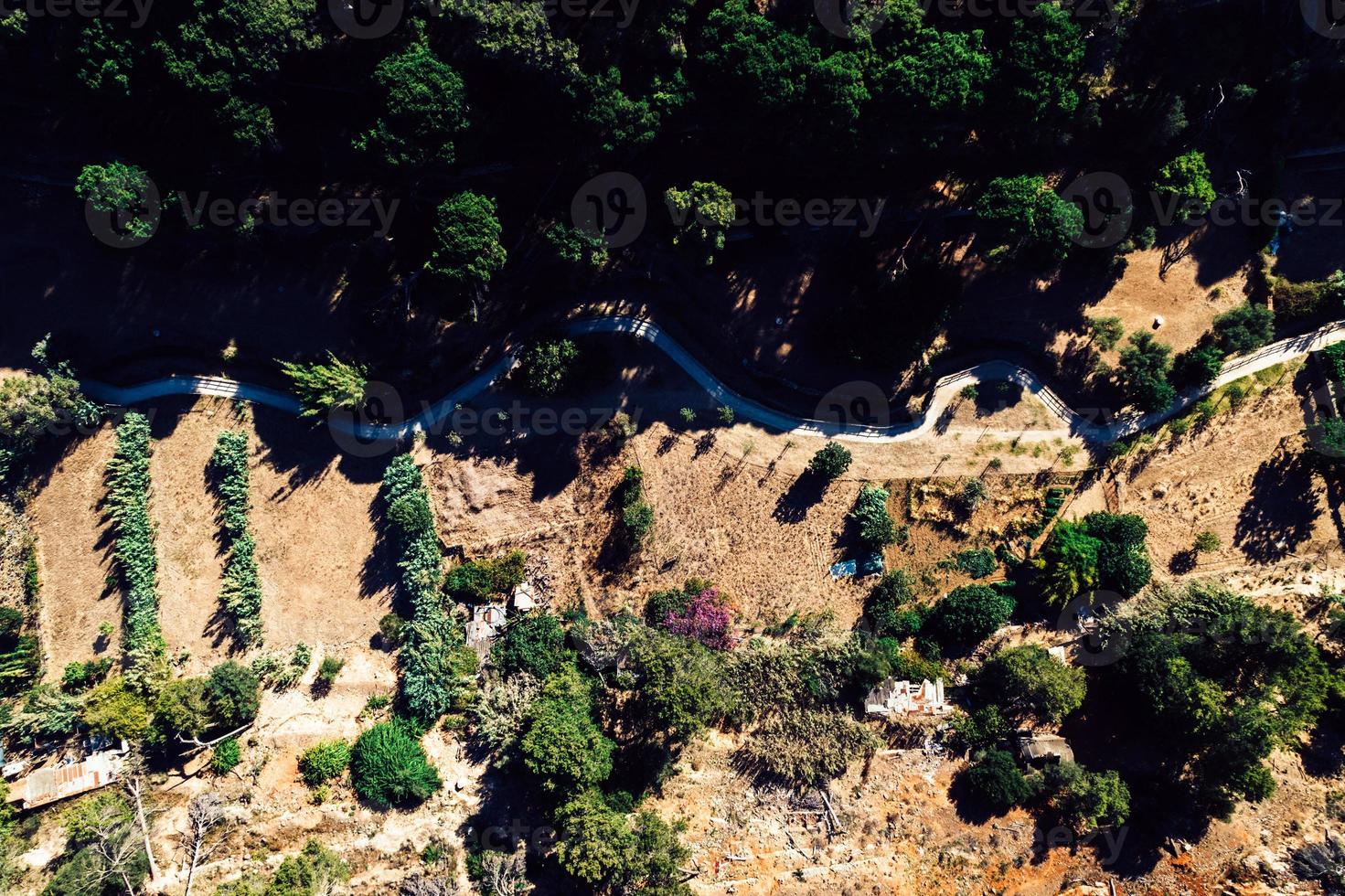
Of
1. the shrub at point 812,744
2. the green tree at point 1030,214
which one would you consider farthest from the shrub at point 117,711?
the green tree at point 1030,214

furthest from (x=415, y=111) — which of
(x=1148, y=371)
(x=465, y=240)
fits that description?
(x=1148, y=371)

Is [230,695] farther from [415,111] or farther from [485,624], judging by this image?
[415,111]

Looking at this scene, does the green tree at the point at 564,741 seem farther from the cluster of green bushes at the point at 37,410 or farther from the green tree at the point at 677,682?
the cluster of green bushes at the point at 37,410

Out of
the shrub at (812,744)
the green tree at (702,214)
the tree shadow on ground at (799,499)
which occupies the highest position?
the green tree at (702,214)

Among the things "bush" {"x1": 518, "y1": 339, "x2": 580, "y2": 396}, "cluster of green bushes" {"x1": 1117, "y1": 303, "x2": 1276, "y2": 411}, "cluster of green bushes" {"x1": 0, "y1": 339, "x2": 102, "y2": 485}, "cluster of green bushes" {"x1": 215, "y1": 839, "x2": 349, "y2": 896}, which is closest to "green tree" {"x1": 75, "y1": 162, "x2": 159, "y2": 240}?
"cluster of green bushes" {"x1": 0, "y1": 339, "x2": 102, "y2": 485}

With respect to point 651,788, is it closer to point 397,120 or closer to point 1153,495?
point 1153,495

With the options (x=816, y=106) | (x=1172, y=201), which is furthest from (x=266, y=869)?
(x=1172, y=201)
